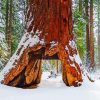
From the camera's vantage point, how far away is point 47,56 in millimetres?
6746

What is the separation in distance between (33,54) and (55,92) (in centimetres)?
125

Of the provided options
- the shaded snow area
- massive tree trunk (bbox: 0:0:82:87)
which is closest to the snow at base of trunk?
massive tree trunk (bbox: 0:0:82:87)

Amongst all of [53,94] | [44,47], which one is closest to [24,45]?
[44,47]

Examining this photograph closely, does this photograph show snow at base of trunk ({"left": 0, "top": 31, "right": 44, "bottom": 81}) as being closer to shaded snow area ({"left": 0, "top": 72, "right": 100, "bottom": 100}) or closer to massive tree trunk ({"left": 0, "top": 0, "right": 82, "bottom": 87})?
massive tree trunk ({"left": 0, "top": 0, "right": 82, "bottom": 87})

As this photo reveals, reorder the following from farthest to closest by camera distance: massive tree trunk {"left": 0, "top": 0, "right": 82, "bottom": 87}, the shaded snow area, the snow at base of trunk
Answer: the snow at base of trunk, massive tree trunk {"left": 0, "top": 0, "right": 82, "bottom": 87}, the shaded snow area

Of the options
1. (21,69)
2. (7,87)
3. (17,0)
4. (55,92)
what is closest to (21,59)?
(21,69)

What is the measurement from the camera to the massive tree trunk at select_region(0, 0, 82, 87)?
6688mm

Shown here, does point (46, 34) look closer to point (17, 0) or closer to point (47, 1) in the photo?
point (47, 1)

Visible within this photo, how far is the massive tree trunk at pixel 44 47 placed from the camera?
21.9ft

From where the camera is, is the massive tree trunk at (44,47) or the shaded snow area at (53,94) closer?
the shaded snow area at (53,94)

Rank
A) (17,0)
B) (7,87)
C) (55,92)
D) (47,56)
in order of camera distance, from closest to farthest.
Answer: (55,92) < (7,87) < (47,56) < (17,0)

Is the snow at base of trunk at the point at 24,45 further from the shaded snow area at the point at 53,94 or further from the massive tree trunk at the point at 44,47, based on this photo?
the shaded snow area at the point at 53,94

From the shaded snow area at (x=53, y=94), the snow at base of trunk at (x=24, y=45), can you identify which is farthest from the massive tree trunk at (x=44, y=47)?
the shaded snow area at (x=53, y=94)

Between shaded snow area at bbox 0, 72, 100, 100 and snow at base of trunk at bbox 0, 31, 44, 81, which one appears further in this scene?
snow at base of trunk at bbox 0, 31, 44, 81
